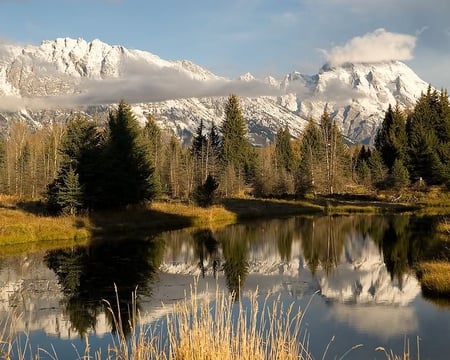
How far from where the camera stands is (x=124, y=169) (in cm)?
5138

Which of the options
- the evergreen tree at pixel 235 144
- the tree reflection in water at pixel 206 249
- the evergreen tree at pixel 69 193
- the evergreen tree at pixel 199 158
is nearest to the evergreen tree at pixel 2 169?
the evergreen tree at pixel 199 158

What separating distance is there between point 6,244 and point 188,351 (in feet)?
102

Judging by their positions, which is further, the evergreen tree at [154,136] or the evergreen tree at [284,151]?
the evergreen tree at [284,151]

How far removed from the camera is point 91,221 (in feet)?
151

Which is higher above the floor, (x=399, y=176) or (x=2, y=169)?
(x=2, y=169)

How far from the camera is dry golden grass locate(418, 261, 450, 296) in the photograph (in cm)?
2305

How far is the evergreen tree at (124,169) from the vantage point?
4928cm

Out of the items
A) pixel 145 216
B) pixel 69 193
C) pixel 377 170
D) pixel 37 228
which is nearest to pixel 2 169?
pixel 145 216

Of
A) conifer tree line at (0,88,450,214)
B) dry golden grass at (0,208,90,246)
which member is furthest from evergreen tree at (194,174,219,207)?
dry golden grass at (0,208,90,246)

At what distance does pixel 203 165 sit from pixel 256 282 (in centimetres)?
6539

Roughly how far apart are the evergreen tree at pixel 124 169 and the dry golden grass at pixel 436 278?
1130 inches

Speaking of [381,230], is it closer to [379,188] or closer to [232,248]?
[232,248]

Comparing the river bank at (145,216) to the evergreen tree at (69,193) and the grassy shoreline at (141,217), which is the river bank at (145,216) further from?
the evergreen tree at (69,193)

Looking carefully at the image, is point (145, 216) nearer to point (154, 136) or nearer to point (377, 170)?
point (377, 170)
